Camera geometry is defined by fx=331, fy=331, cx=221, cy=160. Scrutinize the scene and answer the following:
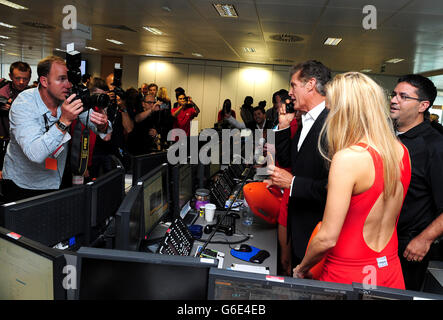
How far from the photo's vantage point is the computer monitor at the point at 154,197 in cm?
169

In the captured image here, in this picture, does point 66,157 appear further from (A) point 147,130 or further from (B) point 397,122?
(A) point 147,130

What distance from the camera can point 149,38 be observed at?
769 cm

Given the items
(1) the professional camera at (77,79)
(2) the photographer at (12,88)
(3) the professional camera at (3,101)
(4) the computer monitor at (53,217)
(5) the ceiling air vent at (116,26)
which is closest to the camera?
(4) the computer monitor at (53,217)

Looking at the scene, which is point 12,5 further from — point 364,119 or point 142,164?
point 364,119

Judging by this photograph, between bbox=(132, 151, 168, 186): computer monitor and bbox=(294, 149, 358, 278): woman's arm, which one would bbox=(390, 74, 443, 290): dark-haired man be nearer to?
bbox=(294, 149, 358, 278): woman's arm

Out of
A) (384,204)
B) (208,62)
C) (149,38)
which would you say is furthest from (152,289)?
(208,62)

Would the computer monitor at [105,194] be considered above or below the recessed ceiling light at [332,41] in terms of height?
below

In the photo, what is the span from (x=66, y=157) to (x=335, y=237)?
162cm

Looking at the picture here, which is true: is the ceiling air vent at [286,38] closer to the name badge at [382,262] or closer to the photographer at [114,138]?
the photographer at [114,138]

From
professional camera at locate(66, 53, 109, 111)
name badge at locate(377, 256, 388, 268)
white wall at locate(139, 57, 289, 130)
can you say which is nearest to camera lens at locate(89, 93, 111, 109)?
professional camera at locate(66, 53, 109, 111)

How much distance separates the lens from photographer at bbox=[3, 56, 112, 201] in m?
1.69

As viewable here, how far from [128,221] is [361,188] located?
859 mm

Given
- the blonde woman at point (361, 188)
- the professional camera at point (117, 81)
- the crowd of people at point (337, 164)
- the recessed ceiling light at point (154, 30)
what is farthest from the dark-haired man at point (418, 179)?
the recessed ceiling light at point (154, 30)

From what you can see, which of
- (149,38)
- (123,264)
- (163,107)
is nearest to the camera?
(123,264)
